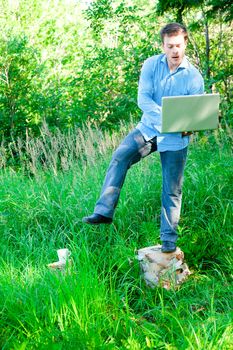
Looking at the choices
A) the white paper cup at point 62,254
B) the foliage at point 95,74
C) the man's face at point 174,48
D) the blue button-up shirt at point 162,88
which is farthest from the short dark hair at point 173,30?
the foliage at point 95,74

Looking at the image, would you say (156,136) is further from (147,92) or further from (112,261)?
(112,261)

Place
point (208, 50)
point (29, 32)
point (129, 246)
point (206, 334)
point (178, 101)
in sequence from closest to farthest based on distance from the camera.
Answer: point (206, 334) < point (178, 101) < point (129, 246) < point (208, 50) < point (29, 32)

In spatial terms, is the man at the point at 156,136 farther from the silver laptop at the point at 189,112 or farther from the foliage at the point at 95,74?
the foliage at the point at 95,74

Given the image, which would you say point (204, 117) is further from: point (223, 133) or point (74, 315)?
point (223, 133)

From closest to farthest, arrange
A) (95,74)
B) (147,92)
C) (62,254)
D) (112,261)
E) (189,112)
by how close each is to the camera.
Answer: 1. (189,112)
2. (147,92)
3. (62,254)
4. (112,261)
5. (95,74)

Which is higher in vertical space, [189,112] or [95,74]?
[189,112]

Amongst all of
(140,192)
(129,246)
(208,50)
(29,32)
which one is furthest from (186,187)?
(29,32)

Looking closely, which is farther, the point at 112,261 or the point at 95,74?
the point at 95,74

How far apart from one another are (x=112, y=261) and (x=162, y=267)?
38 centimetres

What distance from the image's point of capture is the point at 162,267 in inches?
176

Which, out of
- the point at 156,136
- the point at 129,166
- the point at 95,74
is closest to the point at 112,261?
the point at 129,166

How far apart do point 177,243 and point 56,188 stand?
143cm

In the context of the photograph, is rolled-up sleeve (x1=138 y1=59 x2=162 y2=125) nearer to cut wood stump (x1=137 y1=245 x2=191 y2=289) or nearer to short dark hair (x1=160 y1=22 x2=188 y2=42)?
short dark hair (x1=160 y1=22 x2=188 y2=42)

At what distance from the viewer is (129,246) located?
4766 mm
